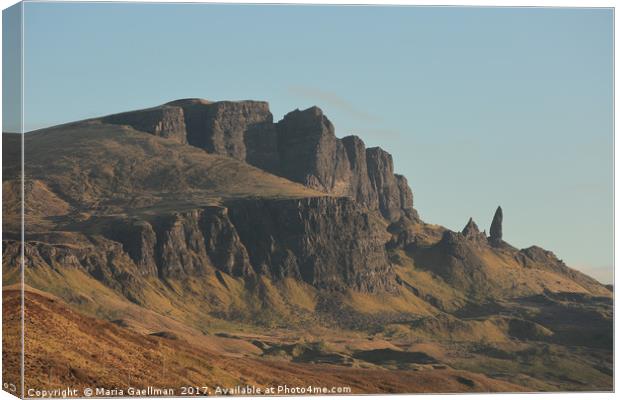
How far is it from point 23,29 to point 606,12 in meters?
61.0

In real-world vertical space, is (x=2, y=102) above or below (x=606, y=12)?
below

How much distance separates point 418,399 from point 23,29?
48.5m

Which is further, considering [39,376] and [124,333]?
[124,333]

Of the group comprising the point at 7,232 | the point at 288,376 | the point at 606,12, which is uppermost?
the point at 606,12

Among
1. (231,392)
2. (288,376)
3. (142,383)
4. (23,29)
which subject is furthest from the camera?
(288,376)

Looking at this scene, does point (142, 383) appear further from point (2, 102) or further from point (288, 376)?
point (288, 376)

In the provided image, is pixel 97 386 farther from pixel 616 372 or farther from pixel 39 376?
pixel 616 372

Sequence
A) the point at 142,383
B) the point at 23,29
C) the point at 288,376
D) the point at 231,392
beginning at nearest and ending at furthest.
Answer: the point at 23,29 < the point at 142,383 < the point at 231,392 < the point at 288,376

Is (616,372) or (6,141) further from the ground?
(6,141)

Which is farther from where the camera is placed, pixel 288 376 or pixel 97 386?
pixel 288 376

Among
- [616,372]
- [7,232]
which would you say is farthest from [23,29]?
[616,372]

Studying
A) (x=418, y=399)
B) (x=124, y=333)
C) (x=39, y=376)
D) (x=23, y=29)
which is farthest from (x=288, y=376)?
(x=23, y=29)

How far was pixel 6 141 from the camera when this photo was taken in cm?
12500

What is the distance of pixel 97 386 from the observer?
13012 centimetres
